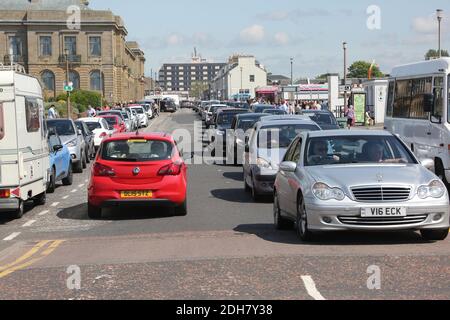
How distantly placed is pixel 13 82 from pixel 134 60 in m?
Answer: 139

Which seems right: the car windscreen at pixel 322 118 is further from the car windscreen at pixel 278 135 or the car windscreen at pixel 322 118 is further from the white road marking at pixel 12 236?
the white road marking at pixel 12 236

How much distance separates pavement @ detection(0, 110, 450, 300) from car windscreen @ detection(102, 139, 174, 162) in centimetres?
110

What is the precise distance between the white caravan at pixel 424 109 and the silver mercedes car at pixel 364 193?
5026mm

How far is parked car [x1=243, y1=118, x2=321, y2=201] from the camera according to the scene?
16156 millimetres

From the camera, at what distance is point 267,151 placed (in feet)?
→ 55.4

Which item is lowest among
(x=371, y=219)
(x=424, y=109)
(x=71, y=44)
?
(x=371, y=219)

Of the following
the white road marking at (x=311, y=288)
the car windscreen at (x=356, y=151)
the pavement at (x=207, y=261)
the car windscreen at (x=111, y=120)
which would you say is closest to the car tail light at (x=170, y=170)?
the pavement at (x=207, y=261)

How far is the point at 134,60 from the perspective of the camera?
15162 cm

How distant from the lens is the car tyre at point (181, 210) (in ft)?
47.1

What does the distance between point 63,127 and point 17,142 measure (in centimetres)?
1157

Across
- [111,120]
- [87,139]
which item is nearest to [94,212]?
[87,139]

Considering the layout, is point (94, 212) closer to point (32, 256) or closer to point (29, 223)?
point (29, 223)

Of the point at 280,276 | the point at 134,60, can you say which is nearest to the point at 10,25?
the point at 134,60

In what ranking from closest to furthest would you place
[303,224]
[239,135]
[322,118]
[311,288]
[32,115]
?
[311,288], [303,224], [32,115], [239,135], [322,118]
